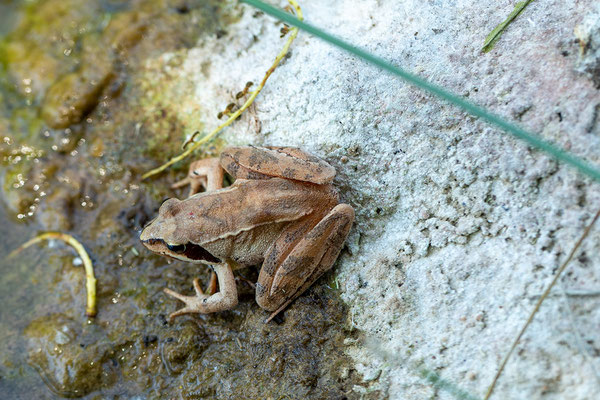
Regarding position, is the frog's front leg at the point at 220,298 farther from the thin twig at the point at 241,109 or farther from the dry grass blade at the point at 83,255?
the thin twig at the point at 241,109

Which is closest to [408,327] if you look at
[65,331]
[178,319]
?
[178,319]

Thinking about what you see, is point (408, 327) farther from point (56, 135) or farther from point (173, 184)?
point (56, 135)

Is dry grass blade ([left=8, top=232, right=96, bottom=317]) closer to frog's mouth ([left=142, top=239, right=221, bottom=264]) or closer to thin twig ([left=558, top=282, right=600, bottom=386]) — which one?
frog's mouth ([left=142, top=239, right=221, bottom=264])

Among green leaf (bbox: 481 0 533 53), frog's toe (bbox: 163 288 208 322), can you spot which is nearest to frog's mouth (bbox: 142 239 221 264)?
frog's toe (bbox: 163 288 208 322)

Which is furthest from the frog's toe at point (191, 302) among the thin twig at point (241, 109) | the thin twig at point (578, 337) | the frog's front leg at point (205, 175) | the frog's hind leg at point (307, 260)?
the thin twig at point (578, 337)

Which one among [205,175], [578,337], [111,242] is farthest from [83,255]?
[578,337]

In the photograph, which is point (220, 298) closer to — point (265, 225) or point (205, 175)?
point (265, 225)
